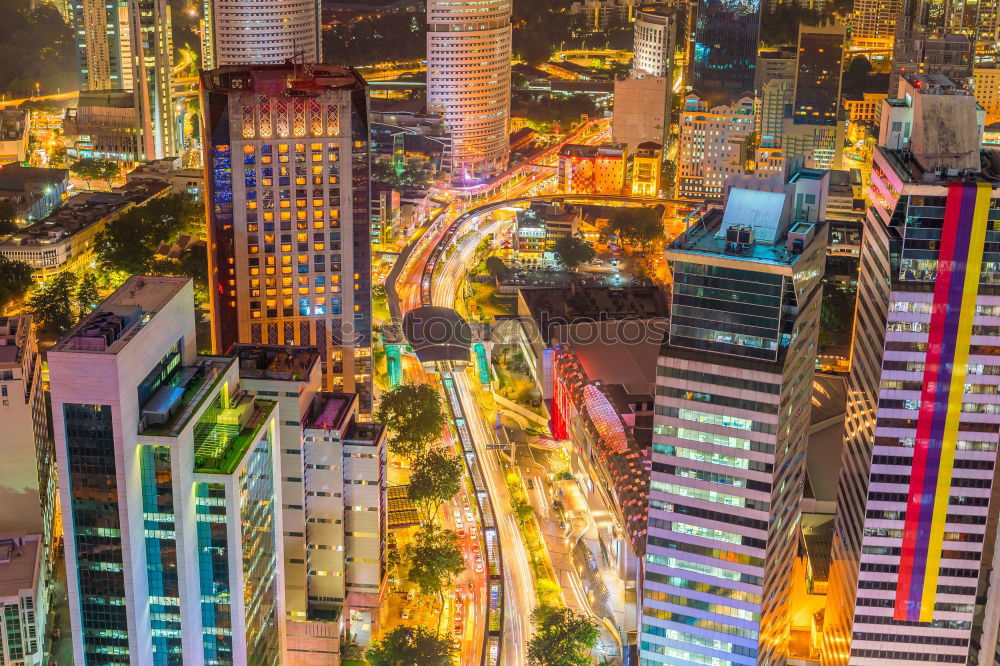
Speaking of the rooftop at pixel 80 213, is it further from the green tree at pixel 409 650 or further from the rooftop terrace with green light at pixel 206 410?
the rooftop terrace with green light at pixel 206 410

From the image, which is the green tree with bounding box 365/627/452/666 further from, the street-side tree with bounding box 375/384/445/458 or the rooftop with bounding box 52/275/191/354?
the street-side tree with bounding box 375/384/445/458

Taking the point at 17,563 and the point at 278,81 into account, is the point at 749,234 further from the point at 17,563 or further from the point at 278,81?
the point at 17,563

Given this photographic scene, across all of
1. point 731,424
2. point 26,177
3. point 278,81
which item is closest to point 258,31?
point 26,177

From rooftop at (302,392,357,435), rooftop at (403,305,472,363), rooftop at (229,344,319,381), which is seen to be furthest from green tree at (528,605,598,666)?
rooftop at (403,305,472,363)

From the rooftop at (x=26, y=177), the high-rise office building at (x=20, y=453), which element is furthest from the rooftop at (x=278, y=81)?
the rooftop at (x=26, y=177)

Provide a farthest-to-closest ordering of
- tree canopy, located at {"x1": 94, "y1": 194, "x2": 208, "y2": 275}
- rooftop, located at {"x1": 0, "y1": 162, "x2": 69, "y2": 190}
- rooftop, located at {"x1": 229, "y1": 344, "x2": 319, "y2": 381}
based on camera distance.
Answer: rooftop, located at {"x1": 0, "y1": 162, "x2": 69, "y2": 190}
tree canopy, located at {"x1": 94, "y1": 194, "x2": 208, "y2": 275}
rooftop, located at {"x1": 229, "y1": 344, "x2": 319, "y2": 381}

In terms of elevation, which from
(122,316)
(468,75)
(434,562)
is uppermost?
(122,316)
